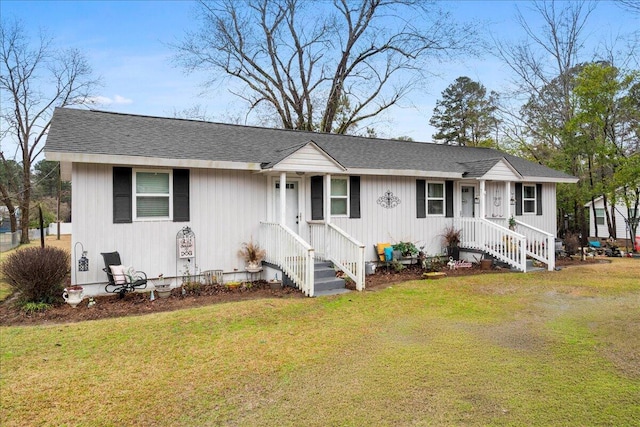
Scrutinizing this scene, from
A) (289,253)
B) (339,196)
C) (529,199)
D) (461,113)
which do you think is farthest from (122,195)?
(461,113)

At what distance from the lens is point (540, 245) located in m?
11.6

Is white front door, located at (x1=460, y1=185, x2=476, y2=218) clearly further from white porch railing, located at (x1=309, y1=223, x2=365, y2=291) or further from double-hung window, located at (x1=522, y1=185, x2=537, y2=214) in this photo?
white porch railing, located at (x1=309, y1=223, x2=365, y2=291)

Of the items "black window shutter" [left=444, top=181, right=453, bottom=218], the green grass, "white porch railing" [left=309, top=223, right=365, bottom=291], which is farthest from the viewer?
"black window shutter" [left=444, top=181, right=453, bottom=218]

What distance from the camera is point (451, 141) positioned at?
1353 inches

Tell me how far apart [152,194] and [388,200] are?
6420 mm

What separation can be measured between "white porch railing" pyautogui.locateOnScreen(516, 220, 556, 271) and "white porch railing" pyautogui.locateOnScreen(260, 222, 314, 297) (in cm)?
709

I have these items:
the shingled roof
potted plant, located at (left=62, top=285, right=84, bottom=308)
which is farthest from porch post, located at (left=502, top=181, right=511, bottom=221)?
potted plant, located at (left=62, top=285, right=84, bottom=308)

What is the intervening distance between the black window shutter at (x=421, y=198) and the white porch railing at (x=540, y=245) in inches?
118

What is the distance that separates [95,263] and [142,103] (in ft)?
64.6

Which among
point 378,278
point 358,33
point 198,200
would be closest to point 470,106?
point 358,33

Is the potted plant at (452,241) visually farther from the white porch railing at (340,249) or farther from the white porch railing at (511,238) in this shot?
the white porch railing at (340,249)

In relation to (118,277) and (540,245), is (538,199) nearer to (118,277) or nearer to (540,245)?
(540,245)

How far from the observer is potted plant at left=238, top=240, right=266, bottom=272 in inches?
356

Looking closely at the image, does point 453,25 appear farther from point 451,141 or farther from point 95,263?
point 95,263
